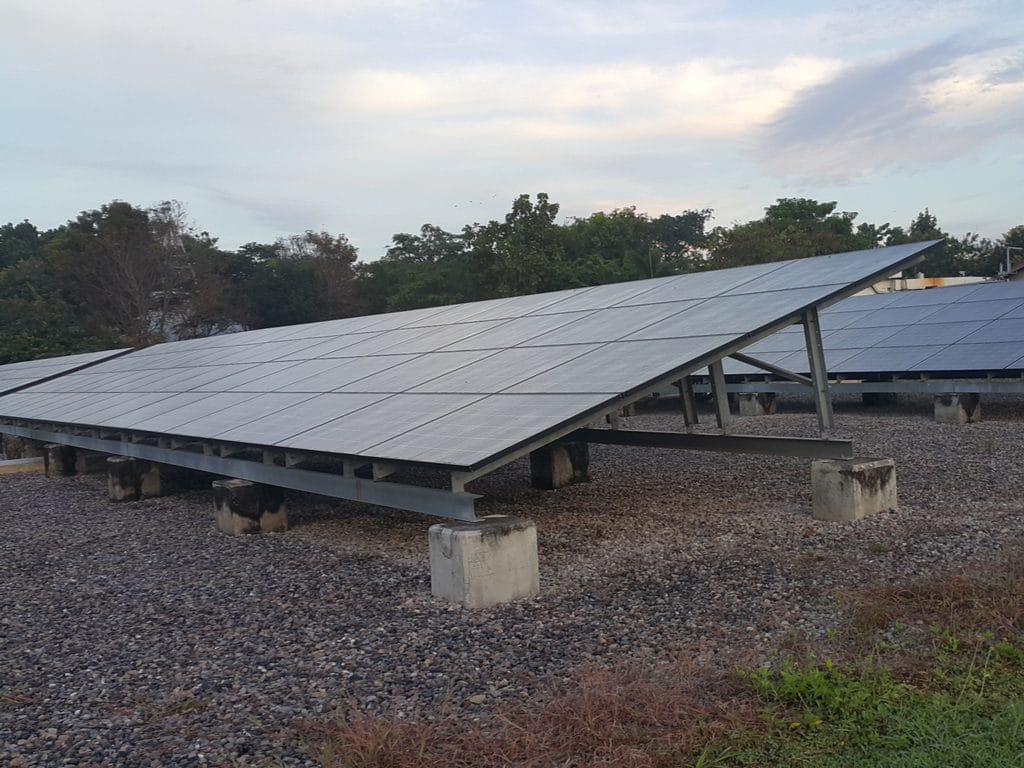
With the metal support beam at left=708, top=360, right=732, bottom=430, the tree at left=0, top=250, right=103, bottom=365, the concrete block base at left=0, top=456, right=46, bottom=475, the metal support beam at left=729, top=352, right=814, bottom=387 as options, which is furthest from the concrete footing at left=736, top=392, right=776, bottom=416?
the tree at left=0, top=250, right=103, bottom=365

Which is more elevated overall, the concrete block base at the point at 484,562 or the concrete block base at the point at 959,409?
the concrete block base at the point at 484,562

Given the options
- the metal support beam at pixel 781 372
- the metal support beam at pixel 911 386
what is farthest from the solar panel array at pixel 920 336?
the metal support beam at pixel 781 372

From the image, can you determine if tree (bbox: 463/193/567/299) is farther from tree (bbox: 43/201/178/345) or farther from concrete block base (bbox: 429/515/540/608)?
concrete block base (bbox: 429/515/540/608)

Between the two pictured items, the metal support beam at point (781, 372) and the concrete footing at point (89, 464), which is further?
the concrete footing at point (89, 464)

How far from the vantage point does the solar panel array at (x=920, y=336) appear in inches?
683

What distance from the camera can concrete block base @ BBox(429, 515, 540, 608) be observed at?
7.00 m

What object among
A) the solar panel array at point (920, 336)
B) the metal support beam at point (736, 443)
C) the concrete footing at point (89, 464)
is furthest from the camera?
the concrete footing at point (89, 464)

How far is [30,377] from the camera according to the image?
25.6 metres

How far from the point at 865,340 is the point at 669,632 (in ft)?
53.9

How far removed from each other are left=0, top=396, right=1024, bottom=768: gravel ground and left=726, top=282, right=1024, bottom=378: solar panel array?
5093mm

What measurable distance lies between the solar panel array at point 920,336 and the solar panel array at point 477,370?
7253 mm

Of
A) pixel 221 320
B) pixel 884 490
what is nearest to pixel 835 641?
pixel 884 490

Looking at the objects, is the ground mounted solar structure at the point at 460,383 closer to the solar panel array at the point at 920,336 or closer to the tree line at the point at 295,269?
the solar panel array at the point at 920,336

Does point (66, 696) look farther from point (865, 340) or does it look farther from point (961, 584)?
point (865, 340)
